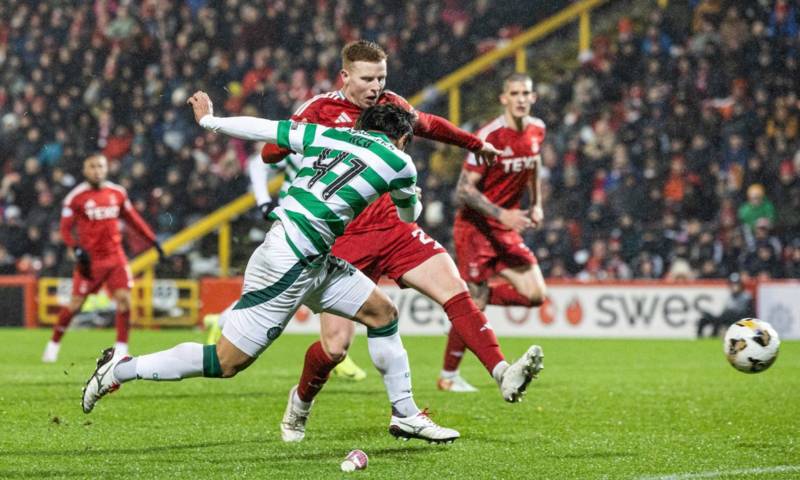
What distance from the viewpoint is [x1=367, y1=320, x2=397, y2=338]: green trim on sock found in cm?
674

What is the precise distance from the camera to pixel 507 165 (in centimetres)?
1041

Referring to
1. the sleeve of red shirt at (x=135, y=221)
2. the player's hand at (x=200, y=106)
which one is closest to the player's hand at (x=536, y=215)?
the player's hand at (x=200, y=106)

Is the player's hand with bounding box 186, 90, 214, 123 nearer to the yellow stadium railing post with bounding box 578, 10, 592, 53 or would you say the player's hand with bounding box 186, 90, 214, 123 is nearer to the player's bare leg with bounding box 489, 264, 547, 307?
the player's bare leg with bounding box 489, 264, 547, 307

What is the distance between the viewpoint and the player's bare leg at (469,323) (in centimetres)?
616

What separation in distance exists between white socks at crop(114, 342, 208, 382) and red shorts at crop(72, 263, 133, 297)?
25.1 ft

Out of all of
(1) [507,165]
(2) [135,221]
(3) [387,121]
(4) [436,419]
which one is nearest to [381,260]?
(3) [387,121]

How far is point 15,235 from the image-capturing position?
73.9 ft

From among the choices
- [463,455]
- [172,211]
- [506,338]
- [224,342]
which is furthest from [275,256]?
[172,211]

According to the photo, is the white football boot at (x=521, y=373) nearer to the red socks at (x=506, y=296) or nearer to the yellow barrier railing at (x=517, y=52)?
the red socks at (x=506, y=296)

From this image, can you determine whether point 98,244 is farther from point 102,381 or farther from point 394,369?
point 394,369

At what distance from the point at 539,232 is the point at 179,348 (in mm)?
13761

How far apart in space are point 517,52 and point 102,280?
11375 millimetres

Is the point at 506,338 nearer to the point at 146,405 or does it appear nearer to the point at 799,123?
the point at 799,123

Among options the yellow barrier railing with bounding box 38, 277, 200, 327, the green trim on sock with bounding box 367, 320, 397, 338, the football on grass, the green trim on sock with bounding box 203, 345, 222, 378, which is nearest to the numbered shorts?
the green trim on sock with bounding box 203, 345, 222, 378
